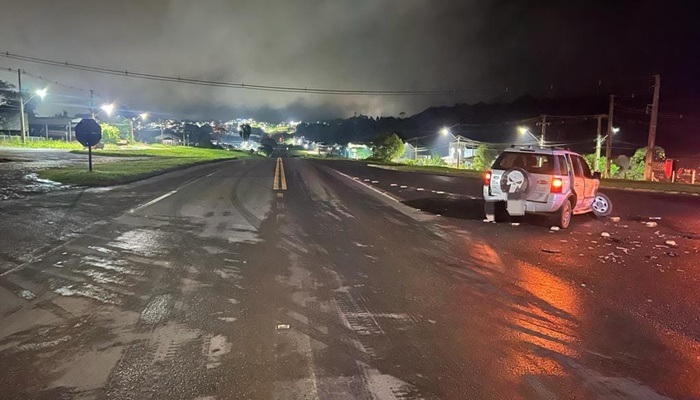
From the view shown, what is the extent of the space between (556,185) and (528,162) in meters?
1.08

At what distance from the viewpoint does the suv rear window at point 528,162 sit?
1059 cm

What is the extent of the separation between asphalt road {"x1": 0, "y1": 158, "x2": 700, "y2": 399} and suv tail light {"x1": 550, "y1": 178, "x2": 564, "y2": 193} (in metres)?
0.96

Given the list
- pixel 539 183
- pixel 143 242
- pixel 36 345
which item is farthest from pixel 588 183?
pixel 36 345

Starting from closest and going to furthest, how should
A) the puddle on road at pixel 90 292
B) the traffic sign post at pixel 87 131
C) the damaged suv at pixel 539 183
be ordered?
1. the puddle on road at pixel 90 292
2. the damaged suv at pixel 539 183
3. the traffic sign post at pixel 87 131

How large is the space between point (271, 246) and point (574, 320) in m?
5.12

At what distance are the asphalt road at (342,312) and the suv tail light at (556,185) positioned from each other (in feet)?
3.16

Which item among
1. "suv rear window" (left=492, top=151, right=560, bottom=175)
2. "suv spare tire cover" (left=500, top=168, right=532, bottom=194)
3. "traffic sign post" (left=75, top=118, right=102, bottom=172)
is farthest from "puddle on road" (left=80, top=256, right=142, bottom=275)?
"traffic sign post" (left=75, top=118, right=102, bottom=172)

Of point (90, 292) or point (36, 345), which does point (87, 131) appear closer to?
point (90, 292)

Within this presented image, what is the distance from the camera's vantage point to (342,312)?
16.7ft

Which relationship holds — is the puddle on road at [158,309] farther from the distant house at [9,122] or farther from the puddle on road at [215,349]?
the distant house at [9,122]

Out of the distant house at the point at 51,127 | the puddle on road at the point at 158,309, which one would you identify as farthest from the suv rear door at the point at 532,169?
the distant house at the point at 51,127

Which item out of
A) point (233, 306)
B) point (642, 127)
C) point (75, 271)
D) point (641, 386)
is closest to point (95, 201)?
point (75, 271)

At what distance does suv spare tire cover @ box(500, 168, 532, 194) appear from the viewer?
10.4 m

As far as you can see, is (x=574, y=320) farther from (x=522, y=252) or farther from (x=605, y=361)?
(x=522, y=252)
